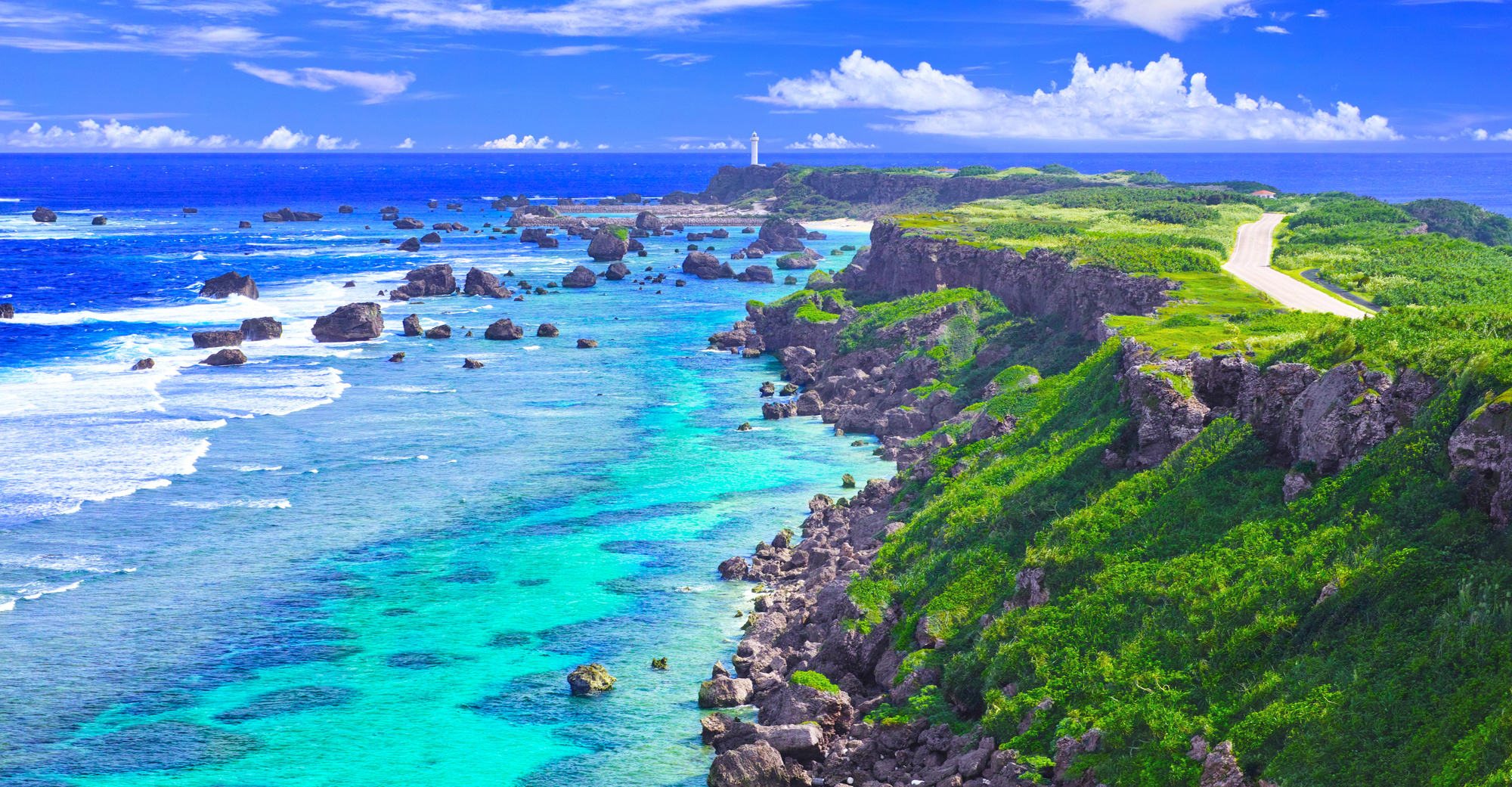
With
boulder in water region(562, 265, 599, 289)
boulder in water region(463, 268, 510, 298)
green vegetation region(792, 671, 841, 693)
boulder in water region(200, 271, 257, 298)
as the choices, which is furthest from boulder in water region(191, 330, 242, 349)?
green vegetation region(792, 671, 841, 693)

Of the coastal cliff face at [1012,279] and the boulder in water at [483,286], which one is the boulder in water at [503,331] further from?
the coastal cliff face at [1012,279]

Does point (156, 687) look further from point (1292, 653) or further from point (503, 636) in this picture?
point (1292, 653)

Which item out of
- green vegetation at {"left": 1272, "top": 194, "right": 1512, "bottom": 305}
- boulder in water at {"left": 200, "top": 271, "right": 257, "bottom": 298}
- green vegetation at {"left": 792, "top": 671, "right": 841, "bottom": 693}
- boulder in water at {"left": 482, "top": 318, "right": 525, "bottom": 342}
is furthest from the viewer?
boulder in water at {"left": 200, "top": 271, "right": 257, "bottom": 298}

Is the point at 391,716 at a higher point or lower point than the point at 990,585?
lower


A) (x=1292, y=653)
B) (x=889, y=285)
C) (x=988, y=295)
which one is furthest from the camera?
(x=889, y=285)

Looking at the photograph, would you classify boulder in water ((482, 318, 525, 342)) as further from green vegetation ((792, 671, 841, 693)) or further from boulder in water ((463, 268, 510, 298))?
green vegetation ((792, 671, 841, 693))

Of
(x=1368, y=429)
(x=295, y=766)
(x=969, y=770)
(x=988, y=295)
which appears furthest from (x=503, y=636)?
(x=988, y=295)
